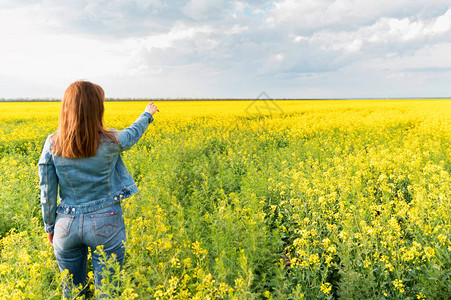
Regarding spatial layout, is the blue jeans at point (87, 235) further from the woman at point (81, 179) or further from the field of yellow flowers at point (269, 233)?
the field of yellow flowers at point (269, 233)

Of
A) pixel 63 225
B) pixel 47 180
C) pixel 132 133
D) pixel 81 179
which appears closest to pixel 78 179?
pixel 81 179

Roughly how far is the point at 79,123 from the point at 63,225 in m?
0.93

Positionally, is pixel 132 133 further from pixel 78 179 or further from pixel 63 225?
pixel 63 225

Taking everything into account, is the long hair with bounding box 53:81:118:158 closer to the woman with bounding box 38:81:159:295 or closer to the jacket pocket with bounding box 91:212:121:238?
the woman with bounding box 38:81:159:295

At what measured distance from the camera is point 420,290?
3145 millimetres

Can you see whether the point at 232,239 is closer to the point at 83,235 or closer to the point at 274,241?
the point at 274,241

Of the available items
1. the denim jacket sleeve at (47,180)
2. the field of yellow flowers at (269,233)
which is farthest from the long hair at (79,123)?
the field of yellow flowers at (269,233)

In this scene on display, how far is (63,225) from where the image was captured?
2506mm

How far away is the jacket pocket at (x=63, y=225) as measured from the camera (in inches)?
97.9

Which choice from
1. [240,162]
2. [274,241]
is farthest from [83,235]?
[240,162]

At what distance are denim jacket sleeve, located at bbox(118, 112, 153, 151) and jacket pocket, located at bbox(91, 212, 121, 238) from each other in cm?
63

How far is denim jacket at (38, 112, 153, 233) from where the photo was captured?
8.11 ft

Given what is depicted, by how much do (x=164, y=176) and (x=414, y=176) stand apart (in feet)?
17.3

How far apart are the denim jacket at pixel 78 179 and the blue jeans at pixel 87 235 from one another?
8cm
